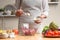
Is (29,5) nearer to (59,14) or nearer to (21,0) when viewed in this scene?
(21,0)

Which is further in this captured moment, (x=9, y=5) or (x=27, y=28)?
(x=9, y=5)

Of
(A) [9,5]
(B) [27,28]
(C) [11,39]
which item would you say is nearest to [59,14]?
(A) [9,5]

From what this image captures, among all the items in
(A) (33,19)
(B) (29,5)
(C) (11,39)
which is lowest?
(C) (11,39)

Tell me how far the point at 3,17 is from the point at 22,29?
2289 mm

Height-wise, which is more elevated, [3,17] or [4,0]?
[4,0]

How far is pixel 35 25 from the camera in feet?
8.07

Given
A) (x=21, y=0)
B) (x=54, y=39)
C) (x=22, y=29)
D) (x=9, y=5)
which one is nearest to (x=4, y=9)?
(x=9, y=5)

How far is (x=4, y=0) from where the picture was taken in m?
4.39

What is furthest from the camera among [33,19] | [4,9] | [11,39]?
[4,9]

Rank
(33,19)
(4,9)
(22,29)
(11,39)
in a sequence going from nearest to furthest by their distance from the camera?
(11,39) → (22,29) → (33,19) → (4,9)

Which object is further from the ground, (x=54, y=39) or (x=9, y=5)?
(x=9, y=5)

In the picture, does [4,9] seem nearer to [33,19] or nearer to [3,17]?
[3,17]

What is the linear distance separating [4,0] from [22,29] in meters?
2.26

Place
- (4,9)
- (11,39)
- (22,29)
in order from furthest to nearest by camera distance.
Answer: (4,9) → (22,29) → (11,39)
